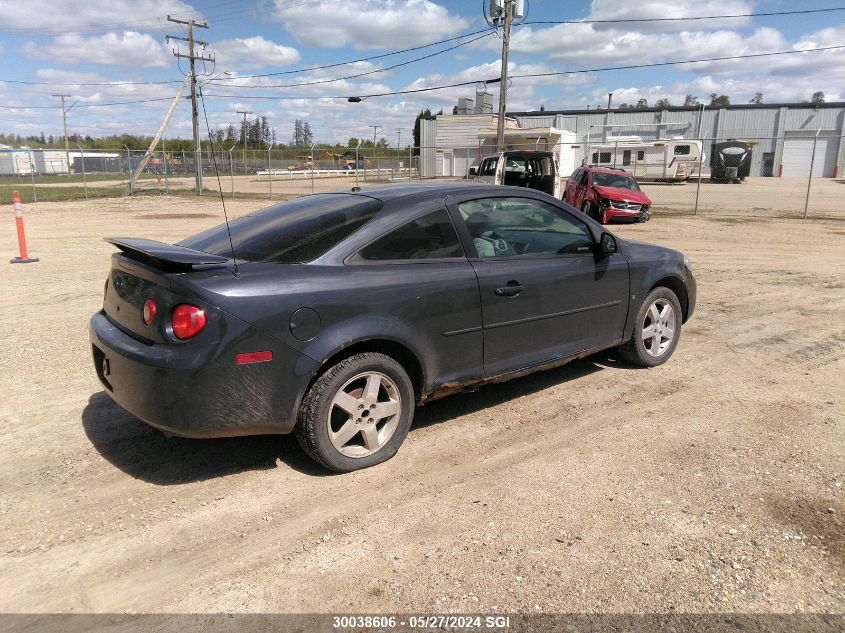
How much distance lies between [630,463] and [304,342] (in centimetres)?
202

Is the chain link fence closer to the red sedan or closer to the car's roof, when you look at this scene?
the red sedan

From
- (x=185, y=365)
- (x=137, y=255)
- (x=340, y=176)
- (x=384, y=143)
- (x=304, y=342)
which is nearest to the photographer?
(x=185, y=365)

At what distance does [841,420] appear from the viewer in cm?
429

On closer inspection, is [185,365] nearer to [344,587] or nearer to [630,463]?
[344,587]

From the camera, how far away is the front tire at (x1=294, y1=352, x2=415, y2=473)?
3375 millimetres

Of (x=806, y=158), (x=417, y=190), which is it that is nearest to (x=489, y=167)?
(x=417, y=190)

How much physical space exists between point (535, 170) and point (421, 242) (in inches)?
625

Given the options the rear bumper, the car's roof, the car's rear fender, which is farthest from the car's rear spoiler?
the car's roof

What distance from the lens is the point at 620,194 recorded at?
18062mm

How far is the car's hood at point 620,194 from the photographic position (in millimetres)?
17938

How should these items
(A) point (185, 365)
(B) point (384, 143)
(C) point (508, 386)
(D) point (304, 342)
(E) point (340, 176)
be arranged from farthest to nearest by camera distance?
(B) point (384, 143) → (E) point (340, 176) → (C) point (508, 386) → (D) point (304, 342) → (A) point (185, 365)

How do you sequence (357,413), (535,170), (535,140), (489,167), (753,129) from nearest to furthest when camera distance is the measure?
(357,413)
(535,170)
(489,167)
(535,140)
(753,129)

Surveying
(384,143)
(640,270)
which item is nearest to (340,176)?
(384,143)

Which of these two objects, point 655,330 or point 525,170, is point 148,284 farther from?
point 525,170
